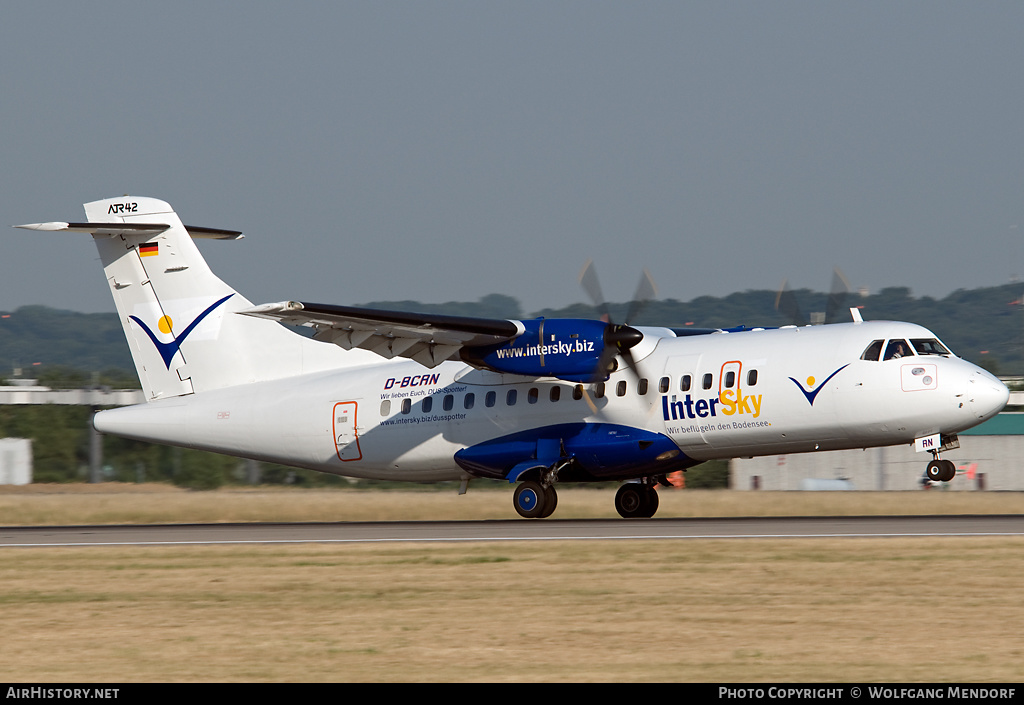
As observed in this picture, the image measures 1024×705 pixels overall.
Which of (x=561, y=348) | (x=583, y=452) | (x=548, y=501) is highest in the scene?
(x=561, y=348)

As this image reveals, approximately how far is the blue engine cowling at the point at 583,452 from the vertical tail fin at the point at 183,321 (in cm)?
473

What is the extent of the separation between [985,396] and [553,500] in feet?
25.7

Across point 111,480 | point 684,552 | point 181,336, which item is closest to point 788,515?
point 684,552

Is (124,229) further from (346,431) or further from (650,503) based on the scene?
(650,503)

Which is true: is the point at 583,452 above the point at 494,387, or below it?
below

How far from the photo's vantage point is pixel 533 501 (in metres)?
21.9

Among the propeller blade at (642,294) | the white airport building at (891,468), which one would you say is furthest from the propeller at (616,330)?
the white airport building at (891,468)

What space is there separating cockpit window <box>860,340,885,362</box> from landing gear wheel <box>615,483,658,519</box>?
527 centimetres

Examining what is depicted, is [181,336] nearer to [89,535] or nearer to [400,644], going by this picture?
[89,535]

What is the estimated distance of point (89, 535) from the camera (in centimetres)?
2089

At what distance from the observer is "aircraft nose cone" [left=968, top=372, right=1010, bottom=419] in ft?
63.0

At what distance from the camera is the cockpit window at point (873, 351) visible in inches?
786

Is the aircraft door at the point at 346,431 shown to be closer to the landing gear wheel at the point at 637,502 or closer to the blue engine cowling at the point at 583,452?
the blue engine cowling at the point at 583,452

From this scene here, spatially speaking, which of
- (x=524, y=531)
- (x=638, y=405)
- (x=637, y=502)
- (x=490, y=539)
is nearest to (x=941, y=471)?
(x=638, y=405)
